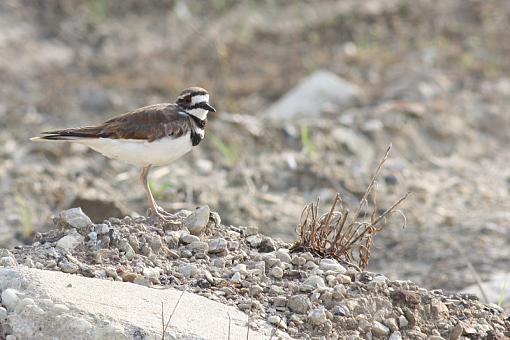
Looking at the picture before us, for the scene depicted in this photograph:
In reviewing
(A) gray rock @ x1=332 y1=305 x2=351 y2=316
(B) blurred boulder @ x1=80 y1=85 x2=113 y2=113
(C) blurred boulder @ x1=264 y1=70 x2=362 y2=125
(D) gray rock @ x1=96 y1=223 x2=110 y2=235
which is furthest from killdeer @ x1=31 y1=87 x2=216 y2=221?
(B) blurred boulder @ x1=80 y1=85 x2=113 y2=113

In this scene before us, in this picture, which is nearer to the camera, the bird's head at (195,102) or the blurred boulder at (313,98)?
the bird's head at (195,102)

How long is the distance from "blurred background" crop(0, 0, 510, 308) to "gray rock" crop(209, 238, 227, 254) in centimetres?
195

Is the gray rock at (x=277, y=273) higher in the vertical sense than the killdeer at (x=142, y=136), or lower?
lower

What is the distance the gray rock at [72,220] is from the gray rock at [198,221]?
0.55 metres

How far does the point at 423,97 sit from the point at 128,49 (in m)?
3.86

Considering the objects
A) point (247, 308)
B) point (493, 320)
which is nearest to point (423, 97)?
point (493, 320)

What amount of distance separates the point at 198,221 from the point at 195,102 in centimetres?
92

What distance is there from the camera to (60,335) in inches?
160

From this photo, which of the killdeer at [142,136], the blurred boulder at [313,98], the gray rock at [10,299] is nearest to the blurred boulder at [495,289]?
the killdeer at [142,136]

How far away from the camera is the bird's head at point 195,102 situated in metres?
5.86

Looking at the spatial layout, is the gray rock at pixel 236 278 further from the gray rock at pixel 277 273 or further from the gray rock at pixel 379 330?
the gray rock at pixel 379 330

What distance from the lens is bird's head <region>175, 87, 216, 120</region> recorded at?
5863 mm

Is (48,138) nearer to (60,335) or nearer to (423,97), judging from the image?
(60,335)

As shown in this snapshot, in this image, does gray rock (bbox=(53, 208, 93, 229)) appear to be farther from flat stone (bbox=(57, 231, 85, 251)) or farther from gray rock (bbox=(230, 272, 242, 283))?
gray rock (bbox=(230, 272, 242, 283))
